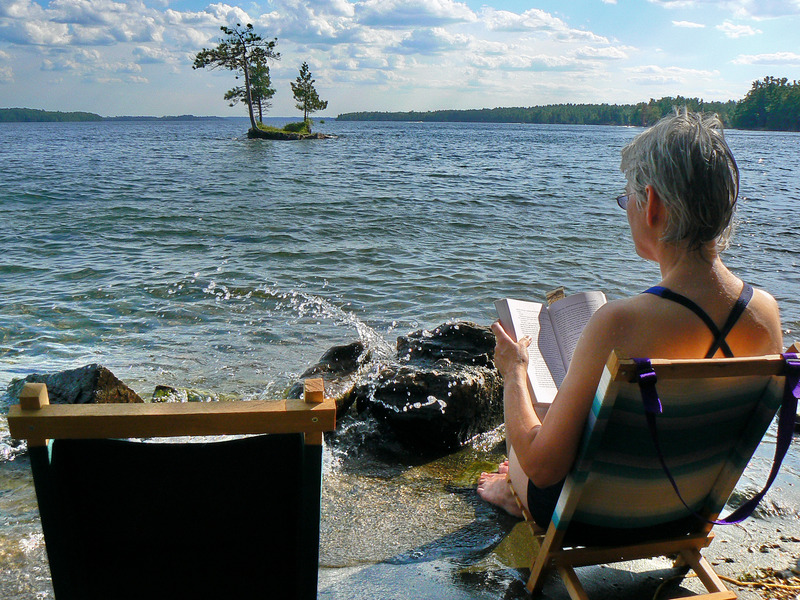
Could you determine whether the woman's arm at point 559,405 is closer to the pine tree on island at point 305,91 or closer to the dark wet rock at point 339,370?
the dark wet rock at point 339,370

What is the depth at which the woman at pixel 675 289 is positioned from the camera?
76.1 inches

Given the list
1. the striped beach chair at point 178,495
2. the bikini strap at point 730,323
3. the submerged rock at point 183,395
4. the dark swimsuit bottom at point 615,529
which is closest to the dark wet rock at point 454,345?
the submerged rock at point 183,395

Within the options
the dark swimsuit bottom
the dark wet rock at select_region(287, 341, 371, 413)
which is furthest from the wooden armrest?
the dark wet rock at select_region(287, 341, 371, 413)

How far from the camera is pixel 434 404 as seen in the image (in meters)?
4.24

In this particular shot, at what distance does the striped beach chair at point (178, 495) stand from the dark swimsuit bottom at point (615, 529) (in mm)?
1035

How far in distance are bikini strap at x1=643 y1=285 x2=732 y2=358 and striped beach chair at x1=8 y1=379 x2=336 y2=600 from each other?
1126 mm

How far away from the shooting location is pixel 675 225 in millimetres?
1984

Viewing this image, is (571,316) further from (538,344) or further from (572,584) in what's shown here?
(572,584)

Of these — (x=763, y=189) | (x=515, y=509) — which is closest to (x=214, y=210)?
(x=515, y=509)

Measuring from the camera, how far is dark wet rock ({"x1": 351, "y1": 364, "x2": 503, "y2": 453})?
423 centimetres

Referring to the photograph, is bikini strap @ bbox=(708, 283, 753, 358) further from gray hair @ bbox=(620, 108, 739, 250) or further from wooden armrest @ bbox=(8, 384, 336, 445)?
wooden armrest @ bbox=(8, 384, 336, 445)

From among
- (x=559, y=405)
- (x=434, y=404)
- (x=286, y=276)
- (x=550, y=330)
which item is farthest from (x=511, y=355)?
(x=286, y=276)

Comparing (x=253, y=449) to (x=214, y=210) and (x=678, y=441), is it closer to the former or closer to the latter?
(x=678, y=441)

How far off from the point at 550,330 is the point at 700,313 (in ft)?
2.71
